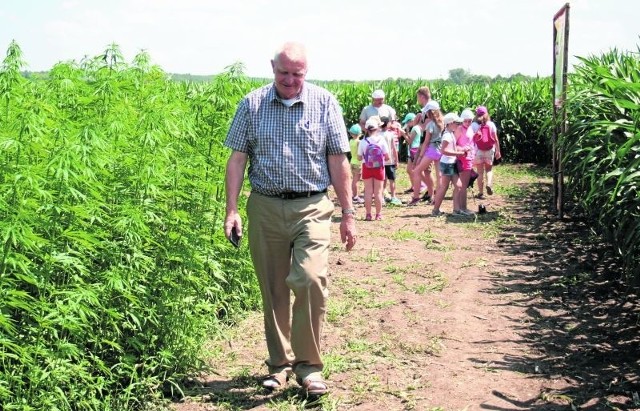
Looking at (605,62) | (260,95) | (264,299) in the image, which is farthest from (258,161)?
(605,62)

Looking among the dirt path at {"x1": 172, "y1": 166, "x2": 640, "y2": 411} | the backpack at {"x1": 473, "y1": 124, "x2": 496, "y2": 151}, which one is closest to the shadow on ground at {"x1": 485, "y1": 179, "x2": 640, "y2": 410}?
the dirt path at {"x1": 172, "y1": 166, "x2": 640, "y2": 411}

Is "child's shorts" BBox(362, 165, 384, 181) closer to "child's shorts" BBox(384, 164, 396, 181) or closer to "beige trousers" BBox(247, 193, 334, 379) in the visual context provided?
"child's shorts" BBox(384, 164, 396, 181)

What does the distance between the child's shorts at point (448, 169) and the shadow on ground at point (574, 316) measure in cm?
122

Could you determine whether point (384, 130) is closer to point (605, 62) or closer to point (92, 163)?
point (605, 62)

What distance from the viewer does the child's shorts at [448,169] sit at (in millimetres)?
12656

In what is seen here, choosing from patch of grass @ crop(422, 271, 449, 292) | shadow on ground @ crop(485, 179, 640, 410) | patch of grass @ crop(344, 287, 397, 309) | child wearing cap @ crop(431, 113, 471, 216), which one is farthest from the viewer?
child wearing cap @ crop(431, 113, 471, 216)

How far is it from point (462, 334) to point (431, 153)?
22.6ft

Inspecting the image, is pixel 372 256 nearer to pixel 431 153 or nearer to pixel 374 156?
pixel 374 156

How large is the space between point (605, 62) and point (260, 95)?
836 centimetres

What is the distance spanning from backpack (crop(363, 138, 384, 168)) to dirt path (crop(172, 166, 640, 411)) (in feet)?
5.64

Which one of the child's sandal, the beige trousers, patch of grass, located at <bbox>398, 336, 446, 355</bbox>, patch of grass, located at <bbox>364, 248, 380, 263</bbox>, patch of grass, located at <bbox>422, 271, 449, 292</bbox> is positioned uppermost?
the beige trousers

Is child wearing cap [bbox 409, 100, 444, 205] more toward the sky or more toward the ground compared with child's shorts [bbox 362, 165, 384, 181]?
more toward the sky

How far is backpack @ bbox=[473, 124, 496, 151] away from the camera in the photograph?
1501cm

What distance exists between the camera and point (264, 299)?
17.9 ft
